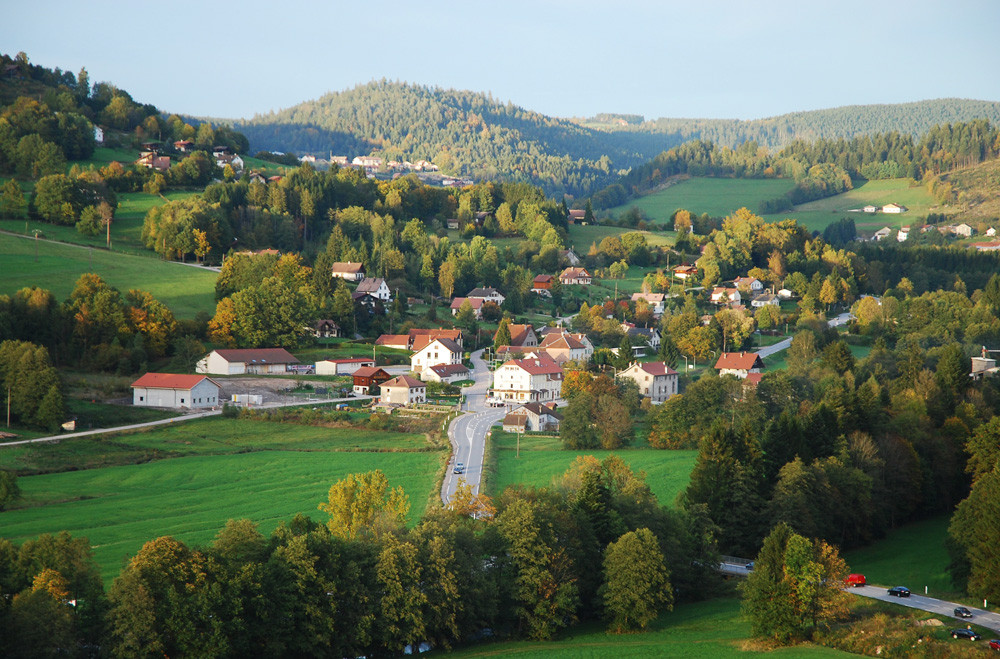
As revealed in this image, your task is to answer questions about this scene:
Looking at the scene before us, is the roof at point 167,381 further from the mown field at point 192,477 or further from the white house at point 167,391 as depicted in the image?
the mown field at point 192,477

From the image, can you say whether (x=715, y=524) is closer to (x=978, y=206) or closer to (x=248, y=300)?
(x=248, y=300)

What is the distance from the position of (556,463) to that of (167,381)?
2086 cm

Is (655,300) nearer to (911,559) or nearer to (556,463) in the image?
(556,463)

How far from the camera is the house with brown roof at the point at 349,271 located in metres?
79.8

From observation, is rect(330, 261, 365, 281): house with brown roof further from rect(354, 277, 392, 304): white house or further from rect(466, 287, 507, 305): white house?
rect(466, 287, 507, 305): white house

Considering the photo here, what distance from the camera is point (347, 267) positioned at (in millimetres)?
80438

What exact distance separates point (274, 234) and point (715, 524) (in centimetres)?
5672

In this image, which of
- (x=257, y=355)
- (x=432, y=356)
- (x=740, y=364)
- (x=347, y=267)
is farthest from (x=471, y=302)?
(x=740, y=364)

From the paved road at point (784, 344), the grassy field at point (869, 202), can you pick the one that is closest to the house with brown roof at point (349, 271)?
the paved road at point (784, 344)

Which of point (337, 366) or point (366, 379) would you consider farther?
point (337, 366)

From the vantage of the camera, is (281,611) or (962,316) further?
(962,316)

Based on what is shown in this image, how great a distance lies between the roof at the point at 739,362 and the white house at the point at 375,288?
25.4 meters

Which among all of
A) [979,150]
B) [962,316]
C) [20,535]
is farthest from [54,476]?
[979,150]

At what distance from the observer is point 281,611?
79.3 feet
